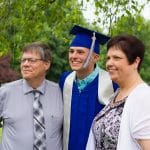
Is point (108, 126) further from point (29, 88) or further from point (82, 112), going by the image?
point (29, 88)

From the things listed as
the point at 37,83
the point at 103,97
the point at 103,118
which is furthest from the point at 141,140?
the point at 37,83

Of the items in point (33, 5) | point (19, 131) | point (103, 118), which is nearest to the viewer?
point (103, 118)

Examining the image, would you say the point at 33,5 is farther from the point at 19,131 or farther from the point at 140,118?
the point at 140,118

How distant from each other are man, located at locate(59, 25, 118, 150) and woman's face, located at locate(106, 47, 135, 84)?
2.83ft

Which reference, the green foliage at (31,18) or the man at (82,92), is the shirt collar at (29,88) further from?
the green foliage at (31,18)

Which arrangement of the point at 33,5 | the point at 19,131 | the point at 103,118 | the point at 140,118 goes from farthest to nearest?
the point at 33,5 < the point at 19,131 < the point at 103,118 < the point at 140,118

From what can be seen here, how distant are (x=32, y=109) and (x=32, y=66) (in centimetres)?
39

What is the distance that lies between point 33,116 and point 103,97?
652mm

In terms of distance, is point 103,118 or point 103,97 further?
point 103,97

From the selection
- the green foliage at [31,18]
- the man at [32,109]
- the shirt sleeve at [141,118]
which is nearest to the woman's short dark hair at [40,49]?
the man at [32,109]

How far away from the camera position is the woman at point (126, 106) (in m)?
4.02

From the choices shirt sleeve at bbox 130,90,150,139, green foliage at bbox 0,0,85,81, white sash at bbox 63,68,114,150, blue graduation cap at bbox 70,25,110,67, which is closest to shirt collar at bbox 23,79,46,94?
white sash at bbox 63,68,114,150

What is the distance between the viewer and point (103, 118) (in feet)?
14.5

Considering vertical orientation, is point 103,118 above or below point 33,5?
below
